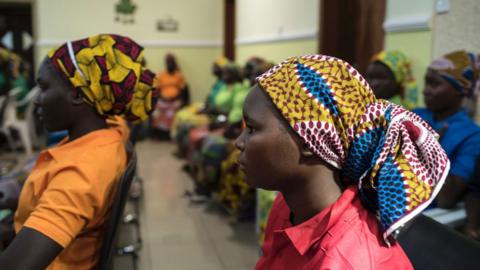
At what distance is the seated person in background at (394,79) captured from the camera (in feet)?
7.17

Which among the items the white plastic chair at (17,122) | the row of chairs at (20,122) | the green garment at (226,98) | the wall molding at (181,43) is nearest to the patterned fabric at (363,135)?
the green garment at (226,98)

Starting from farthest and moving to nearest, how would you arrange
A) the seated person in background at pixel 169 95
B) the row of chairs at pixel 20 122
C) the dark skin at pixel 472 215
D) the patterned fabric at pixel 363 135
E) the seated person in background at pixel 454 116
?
the seated person in background at pixel 169 95 → the row of chairs at pixel 20 122 → the seated person in background at pixel 454 116 → the dark skin at pixel 472 215 → the patterned fabric at pixel 363 135

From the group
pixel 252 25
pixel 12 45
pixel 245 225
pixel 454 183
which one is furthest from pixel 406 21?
pixel 12 45

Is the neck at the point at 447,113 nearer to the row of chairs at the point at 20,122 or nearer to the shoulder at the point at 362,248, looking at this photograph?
the shoulder at the point at 362,248

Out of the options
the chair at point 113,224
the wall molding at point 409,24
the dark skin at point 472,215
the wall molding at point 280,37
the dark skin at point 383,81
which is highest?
the wall molding at point 409,24

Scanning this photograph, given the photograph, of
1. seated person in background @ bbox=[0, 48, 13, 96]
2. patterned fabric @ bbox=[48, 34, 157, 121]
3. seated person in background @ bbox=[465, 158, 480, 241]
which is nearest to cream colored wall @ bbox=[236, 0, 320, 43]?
seated person in background @ bbox=[465, 158, 480, 241]

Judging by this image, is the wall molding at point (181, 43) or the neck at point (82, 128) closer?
the neck at point (82, 128)

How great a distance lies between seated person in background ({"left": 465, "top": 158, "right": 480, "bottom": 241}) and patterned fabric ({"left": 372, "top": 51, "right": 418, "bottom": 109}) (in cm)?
70

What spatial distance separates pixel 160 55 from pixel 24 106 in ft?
7.73

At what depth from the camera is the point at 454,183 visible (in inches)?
61.7

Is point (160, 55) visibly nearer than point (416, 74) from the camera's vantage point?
No

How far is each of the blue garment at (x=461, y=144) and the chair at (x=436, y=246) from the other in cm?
73

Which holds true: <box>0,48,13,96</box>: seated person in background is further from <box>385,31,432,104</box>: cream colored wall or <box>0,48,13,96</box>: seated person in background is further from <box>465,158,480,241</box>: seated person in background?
<box>465,158,480,241</box>: seated person in background

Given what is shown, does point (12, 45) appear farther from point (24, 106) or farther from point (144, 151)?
point (144, 151)
